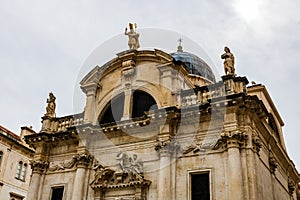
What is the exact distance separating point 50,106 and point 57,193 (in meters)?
5.43

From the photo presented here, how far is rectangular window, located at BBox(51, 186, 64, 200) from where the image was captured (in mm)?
19156

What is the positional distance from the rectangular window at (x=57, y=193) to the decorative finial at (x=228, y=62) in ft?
34.6

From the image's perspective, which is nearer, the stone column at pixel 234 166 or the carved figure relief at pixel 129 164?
the stone column at pixel 234 166

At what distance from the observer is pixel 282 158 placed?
67.9 ft

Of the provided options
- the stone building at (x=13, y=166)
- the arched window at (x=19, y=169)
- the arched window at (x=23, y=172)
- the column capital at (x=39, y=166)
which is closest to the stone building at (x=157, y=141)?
the column capital at (x=39, y=166)

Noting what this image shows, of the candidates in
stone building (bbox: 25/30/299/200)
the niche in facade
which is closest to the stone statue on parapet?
stone building (bbox: 25/30/299/200)

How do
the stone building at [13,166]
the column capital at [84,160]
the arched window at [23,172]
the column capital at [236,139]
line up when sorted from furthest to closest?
the arched window at [23,172]
the stone building at [13,166]
the column capital at [84,160]
the column capital at [236,139]

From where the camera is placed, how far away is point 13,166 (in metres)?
31.0

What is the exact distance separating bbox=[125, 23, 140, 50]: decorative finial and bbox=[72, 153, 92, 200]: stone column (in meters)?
7.06

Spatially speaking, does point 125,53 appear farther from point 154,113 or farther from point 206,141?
point 206,141

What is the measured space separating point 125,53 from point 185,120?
234 inches

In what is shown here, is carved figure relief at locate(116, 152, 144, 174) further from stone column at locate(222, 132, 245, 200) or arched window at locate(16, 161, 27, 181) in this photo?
arched window at locate(16, 161, 27, 181)

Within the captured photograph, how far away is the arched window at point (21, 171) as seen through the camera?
3176cm

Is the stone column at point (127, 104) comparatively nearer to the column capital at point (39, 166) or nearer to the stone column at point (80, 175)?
the stone column at point (80, 175)
